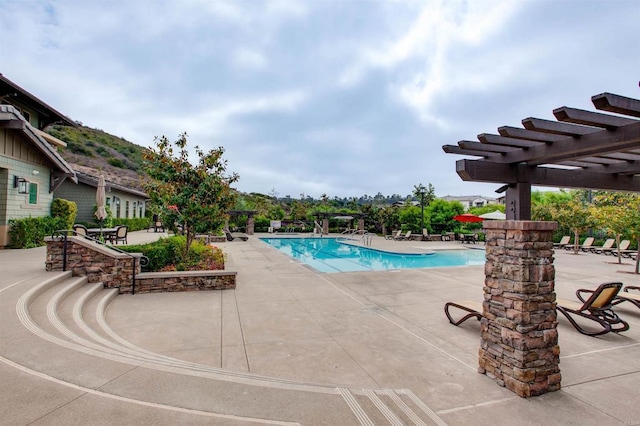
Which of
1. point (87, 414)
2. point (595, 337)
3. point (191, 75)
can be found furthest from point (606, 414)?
point (191, 75)

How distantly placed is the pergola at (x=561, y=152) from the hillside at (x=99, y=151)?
3850 cm

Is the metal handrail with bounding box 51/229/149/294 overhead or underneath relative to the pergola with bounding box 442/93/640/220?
underneath

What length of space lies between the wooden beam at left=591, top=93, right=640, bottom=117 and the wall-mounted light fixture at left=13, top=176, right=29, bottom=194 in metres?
13.7

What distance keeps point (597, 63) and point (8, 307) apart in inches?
619

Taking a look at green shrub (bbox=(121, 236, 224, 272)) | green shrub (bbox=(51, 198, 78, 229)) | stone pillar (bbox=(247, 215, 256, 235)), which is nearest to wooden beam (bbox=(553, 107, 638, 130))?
green shrub (bbox=(121, 236, 224, 272))

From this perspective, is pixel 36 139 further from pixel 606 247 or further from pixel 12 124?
pixel 606 247

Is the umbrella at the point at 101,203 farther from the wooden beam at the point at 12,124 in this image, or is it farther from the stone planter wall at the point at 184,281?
the stone planter wall at the point at 184,281

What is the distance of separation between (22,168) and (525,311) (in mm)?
13913

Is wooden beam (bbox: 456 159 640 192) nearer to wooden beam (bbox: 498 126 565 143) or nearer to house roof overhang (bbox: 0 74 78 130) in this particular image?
wooden beam (bbox: 498 126 565 143)

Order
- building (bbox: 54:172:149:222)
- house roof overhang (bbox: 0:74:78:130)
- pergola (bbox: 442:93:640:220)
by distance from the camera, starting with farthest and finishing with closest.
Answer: building (bbox: 54:172:149:222)
house roof overhang (bbox: 0:74:78:130)
pergola (bbox: 442:93:640:220)

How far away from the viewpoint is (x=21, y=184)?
10.0 metres

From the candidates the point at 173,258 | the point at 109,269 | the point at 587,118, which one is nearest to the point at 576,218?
the point at 587,118

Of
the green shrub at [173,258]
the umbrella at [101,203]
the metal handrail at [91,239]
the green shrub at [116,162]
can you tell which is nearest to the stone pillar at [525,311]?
the green shrub at [173,258]

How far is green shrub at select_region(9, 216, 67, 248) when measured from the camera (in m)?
9.80
